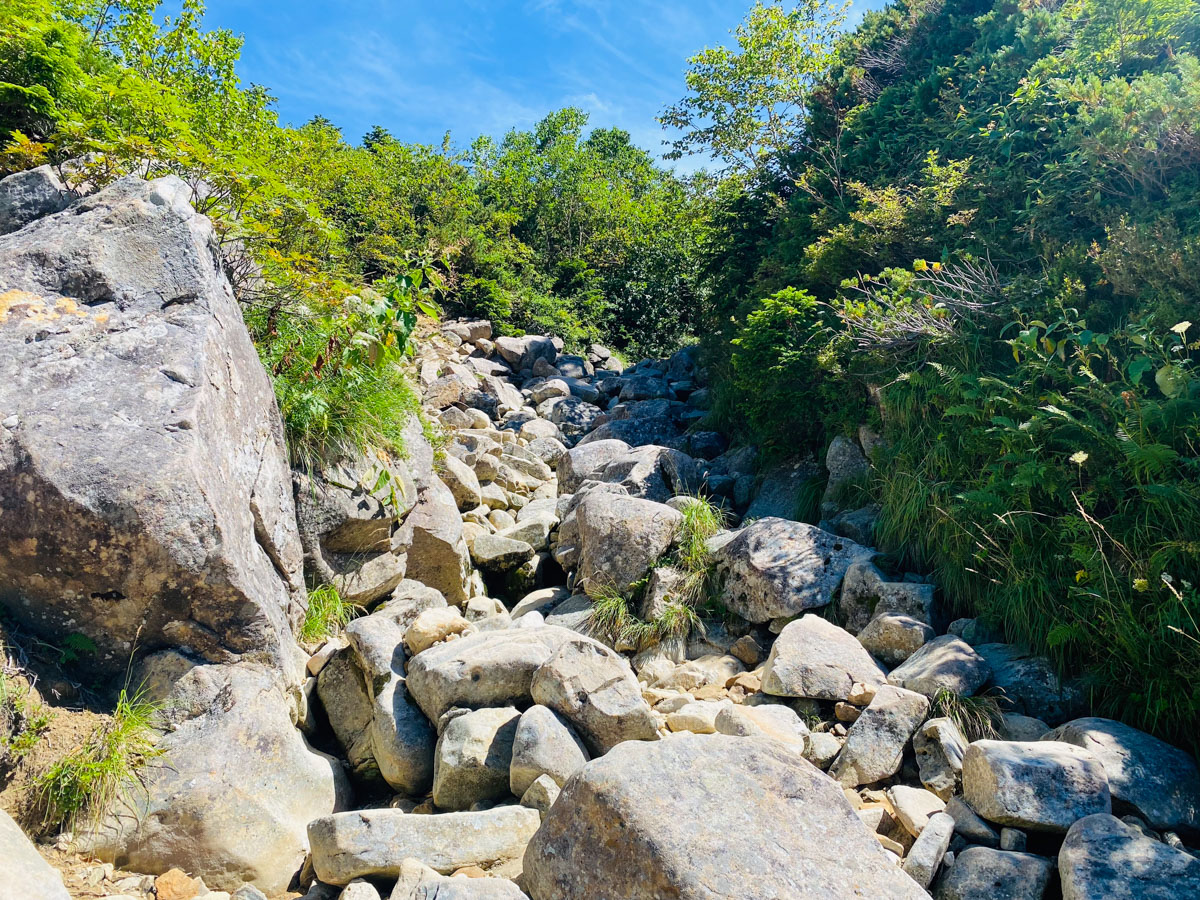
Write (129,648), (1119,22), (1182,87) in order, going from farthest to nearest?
1. (1119,22)
2. (1182,87)
3. (129,648)

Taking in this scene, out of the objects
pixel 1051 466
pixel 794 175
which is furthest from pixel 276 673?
pixel 794 175

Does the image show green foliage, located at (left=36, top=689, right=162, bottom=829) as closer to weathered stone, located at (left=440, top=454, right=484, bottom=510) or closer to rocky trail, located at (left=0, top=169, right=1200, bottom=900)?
rocky trail, located at (left=0, top=169, right=1200, bottom=900)

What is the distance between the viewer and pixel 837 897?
2799 millimetres

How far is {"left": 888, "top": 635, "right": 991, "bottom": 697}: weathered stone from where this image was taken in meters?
4.66

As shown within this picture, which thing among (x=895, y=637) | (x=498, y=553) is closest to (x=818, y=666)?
(x=895, y=637)

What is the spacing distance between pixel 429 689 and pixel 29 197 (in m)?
4.61

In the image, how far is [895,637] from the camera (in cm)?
539

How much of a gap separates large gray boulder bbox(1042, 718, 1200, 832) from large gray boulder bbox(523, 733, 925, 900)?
1.55 m

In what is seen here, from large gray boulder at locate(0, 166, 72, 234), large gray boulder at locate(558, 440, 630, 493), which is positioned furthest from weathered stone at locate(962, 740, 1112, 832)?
large gray boulder at locate(0, 166, 72, 234)

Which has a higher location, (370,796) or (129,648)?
(129,648)

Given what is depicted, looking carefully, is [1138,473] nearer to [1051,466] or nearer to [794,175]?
[1051,466]

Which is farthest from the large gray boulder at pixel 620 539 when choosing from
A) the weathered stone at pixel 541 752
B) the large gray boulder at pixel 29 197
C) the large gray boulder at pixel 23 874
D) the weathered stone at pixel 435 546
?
the large gray boulder at pixel 29 197

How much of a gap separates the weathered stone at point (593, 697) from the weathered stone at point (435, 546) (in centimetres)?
239

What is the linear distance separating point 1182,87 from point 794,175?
6813 millimetres
